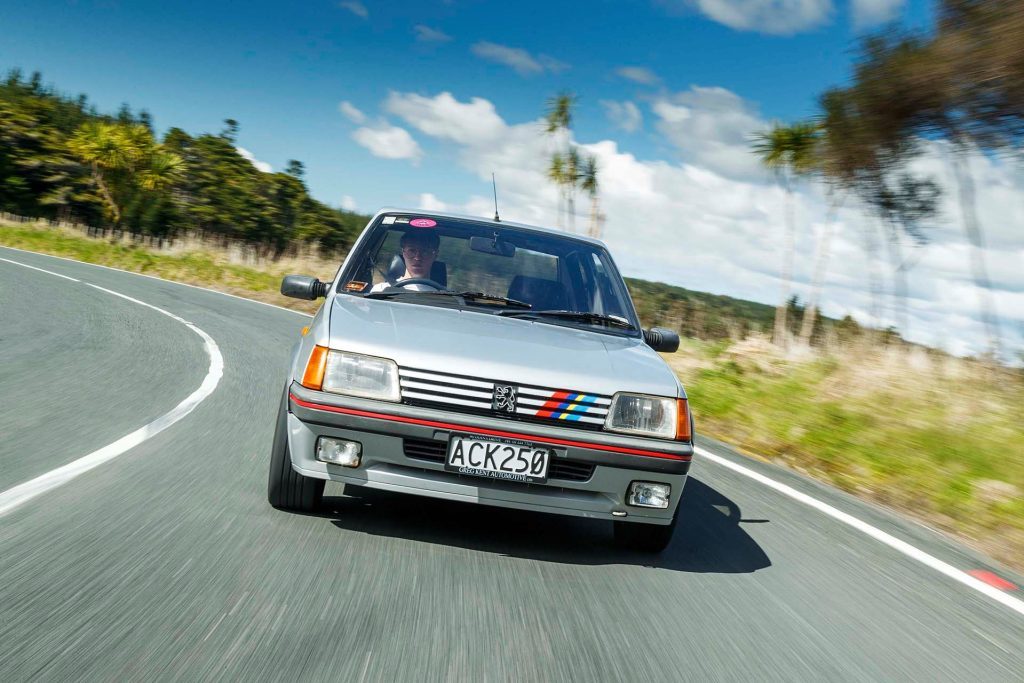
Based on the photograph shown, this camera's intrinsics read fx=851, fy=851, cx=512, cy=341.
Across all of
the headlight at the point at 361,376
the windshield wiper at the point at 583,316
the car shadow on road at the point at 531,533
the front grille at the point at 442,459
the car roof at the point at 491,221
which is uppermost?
the car roof at the point at 491,221

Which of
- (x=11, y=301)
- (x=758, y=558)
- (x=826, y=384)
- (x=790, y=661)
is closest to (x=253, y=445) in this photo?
(x=758, y=558)

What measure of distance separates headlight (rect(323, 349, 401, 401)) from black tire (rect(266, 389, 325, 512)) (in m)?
0.36

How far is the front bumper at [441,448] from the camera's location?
3.58 metres

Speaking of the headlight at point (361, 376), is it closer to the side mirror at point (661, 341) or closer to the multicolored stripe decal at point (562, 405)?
the multicolored stripe decal at point (562, 405)

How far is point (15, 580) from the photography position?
2967 millimetres

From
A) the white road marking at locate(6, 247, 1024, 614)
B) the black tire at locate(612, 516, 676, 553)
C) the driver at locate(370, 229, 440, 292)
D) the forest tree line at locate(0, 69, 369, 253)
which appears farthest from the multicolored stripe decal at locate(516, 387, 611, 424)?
the forest tree line at locate(0, 69, 369, 253)

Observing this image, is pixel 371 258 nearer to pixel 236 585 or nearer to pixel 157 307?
pixel 236 585

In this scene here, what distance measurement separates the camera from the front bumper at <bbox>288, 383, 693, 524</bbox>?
358cm

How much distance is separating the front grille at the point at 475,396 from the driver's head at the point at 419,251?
1381 millimetres

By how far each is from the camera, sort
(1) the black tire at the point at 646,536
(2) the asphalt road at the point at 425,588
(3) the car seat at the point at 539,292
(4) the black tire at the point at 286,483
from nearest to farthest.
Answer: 1. (2) the asphalt road at the point at 425,588
2. (4) the black tire at the point at 286,483
3. (1) the black tire at the point at 646,536
4. (3) the car seat at the point at 539,292

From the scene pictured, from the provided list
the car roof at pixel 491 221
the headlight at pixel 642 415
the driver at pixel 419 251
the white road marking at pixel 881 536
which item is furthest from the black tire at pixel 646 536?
the car roof at pixel 491 221

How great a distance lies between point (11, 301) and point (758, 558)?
43.3 ft

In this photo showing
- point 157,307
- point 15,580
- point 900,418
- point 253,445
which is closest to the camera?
point 15,580

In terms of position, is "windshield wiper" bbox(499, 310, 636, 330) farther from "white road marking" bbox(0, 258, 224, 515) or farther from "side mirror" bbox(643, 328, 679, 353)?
"white road marking" bbox(0, 258, 224, 515)
